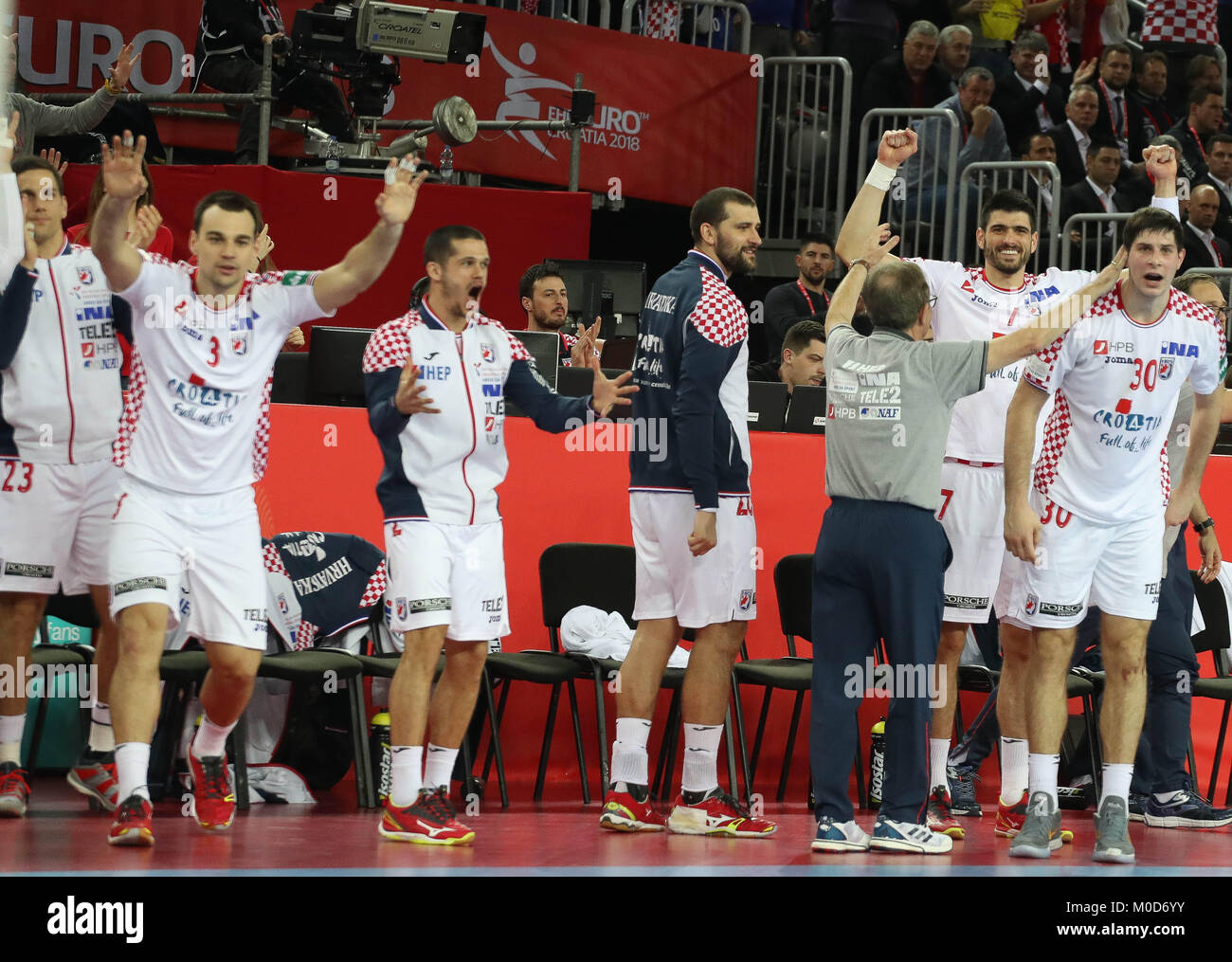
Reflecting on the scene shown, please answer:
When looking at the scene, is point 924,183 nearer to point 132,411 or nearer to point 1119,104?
point 1119,104

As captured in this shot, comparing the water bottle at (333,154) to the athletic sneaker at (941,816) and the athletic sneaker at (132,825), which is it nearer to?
the athletic sneaker at (941,816)

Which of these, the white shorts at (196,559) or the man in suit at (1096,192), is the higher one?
the man in suit at (1096,192)

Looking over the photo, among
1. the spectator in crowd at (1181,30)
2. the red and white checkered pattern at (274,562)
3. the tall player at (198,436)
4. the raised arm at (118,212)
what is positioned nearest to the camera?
the raised arm at (118,212)

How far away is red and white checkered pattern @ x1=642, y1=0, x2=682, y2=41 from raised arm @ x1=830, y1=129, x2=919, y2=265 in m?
6.03

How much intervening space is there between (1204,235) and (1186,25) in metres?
3.44

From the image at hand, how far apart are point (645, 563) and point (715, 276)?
106 cm

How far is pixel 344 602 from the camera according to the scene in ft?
24.1

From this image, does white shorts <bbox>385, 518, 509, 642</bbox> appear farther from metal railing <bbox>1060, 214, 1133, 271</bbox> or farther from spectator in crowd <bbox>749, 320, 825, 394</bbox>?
metal railing <bbox>1060, 214, 1133, 271</bbox>

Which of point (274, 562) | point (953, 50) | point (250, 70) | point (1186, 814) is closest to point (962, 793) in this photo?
point (1186, 814)

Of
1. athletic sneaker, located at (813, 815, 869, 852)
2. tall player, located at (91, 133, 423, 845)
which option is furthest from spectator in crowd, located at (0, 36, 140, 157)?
athletic sneaker, located at (813, 815, 869, 852)

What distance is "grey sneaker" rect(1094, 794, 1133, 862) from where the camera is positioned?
5820mm

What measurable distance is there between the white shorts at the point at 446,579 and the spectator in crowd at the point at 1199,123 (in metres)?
9.53

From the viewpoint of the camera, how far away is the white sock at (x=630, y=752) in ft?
21.0

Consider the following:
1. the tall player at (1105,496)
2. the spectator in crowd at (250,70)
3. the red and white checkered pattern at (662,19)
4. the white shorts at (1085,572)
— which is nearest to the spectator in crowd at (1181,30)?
the red and white checkered pattern at (662,19)
